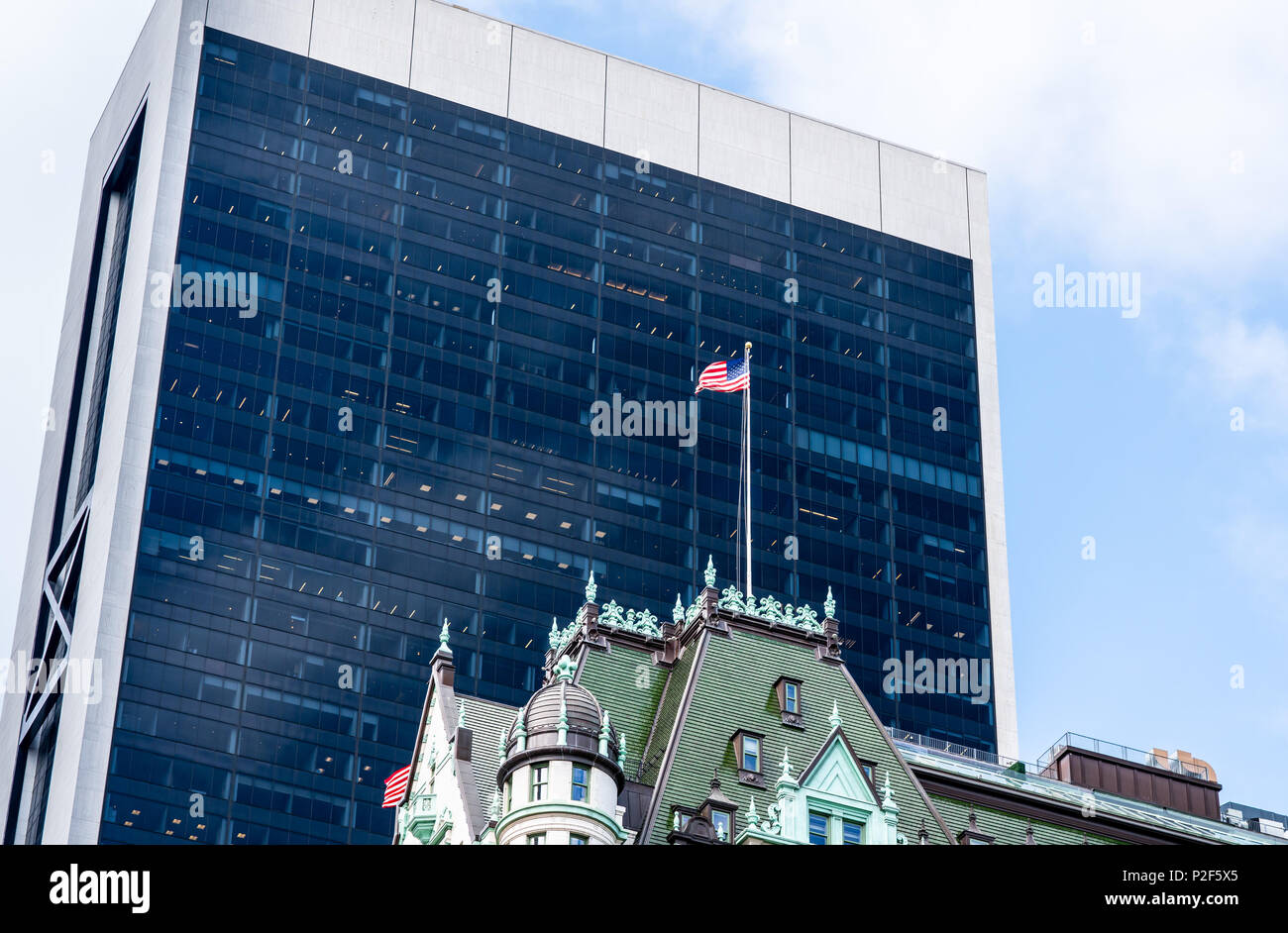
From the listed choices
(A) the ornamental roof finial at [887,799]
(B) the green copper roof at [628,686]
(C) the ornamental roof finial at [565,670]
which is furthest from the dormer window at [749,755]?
(C) the ornamental roof finial at [565,670]

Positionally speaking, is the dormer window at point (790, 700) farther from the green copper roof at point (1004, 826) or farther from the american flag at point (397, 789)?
the american flag at point (397, 789)

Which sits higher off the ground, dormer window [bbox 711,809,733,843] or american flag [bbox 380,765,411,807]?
american flag [bbox 380,765,411,807]

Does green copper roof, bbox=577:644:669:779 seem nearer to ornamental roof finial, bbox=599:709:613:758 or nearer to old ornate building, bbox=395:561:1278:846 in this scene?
old ornate building, bbox=395:561:1278:846

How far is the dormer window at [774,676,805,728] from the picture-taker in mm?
76250

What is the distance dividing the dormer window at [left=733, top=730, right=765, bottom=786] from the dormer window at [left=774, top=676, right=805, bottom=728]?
1.96m

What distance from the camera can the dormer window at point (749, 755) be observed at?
72.2 metres

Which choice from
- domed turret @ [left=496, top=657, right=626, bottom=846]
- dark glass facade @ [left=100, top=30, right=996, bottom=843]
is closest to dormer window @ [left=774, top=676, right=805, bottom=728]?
domed turret @ [left=496, top=657, right=626, bottom=846]

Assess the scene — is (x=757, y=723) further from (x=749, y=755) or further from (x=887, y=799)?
(x=887, y=799)

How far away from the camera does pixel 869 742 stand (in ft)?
257

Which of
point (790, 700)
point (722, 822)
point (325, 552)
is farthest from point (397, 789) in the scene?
point (325, 552)

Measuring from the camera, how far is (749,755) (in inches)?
2891

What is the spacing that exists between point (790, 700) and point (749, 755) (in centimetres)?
424

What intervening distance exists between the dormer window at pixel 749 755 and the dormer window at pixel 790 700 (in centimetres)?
196

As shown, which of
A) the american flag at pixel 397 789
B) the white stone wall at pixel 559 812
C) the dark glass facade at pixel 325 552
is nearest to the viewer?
the white stone wall at pixel 559 812
